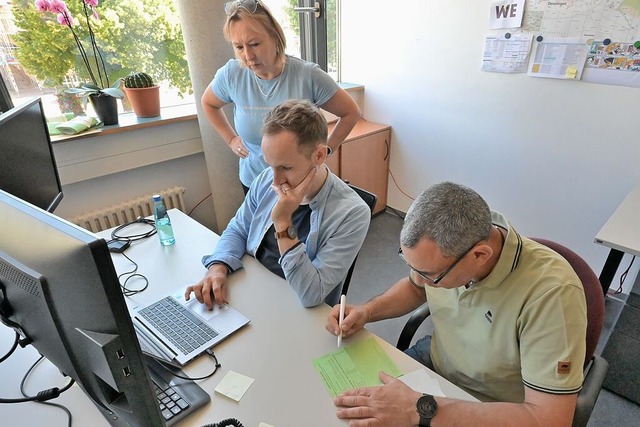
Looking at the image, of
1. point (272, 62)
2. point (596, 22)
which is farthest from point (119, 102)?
point (596, 22)

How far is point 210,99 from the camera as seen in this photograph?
2033 mm

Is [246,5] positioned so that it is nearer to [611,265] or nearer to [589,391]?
[589,391]

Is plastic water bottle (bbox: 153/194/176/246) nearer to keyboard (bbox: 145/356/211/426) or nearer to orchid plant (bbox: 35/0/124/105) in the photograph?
keyboard (bbox: 145/356/211/426)

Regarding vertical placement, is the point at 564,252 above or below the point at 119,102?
below

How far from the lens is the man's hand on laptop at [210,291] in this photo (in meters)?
1.19

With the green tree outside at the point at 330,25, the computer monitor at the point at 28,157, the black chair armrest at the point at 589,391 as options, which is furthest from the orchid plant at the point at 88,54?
the black chair armrest at the point at 589,391

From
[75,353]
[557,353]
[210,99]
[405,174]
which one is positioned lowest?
[405,174]

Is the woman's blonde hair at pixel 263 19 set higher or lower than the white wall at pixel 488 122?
higher

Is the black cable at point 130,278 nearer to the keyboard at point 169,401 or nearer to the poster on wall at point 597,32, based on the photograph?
the keyboard at point 169,401

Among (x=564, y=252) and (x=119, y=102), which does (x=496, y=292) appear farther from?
(x=119, y=102)

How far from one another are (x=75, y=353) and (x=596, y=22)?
2635 millimetres

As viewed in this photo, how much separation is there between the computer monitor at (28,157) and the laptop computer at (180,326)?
1.76ft

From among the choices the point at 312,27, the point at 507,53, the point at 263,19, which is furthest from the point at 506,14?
the point at 263,19

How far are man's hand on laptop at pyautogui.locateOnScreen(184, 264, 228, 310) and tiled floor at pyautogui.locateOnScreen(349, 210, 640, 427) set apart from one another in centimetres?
118
